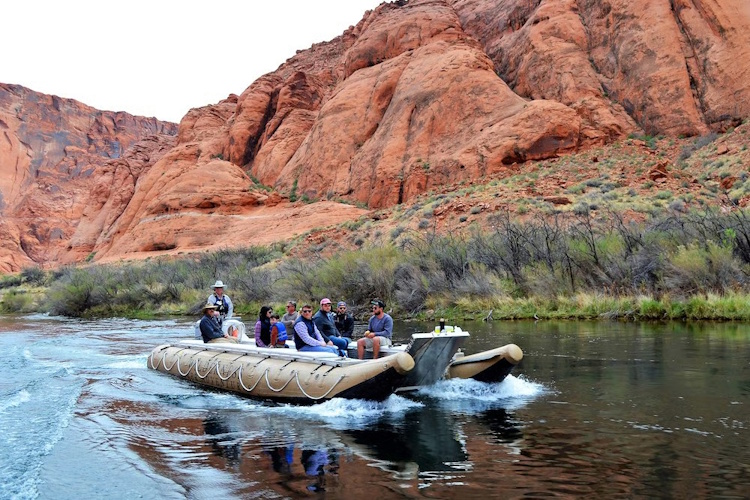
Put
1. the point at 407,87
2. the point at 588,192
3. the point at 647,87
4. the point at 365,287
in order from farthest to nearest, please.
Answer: the point at 407,87
the point at 647,87
the point at 588,192
the point at 365,287

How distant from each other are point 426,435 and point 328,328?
3.92m

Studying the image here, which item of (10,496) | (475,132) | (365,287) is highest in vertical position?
(475,132)

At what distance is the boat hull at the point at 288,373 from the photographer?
30.2 ft

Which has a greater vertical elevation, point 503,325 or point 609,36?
point 609,36

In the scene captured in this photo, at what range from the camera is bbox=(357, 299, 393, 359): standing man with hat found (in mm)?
10656

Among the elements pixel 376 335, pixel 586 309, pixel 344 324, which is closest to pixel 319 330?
pixel 376 335

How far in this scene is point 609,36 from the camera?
1731 inches

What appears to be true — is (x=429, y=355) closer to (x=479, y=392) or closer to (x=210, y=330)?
(x=479, y=392)

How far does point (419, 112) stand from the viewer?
46.6m

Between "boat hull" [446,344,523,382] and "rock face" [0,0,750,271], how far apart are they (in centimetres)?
3043

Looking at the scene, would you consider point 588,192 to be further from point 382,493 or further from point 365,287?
point 382,493

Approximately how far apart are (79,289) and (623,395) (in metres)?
29.9

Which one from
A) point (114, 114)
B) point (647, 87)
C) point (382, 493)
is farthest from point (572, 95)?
point (114, 114)

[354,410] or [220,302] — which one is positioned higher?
[220,302]
